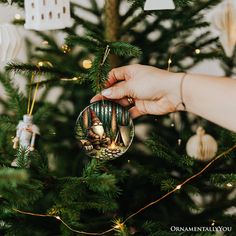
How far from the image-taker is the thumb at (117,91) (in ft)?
2.91

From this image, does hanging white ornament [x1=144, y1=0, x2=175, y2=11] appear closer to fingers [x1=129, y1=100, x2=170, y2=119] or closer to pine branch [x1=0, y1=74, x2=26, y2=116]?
fingers [x1=129, y1=100, x2=170, y2=119]

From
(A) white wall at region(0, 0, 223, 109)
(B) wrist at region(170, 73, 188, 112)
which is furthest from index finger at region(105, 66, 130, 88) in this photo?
(A) white wall at region(0, 0, 223, 109)

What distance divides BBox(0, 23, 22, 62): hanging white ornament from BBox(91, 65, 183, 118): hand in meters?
0.21

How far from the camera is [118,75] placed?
0.91 m

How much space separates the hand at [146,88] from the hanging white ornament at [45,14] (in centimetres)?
18

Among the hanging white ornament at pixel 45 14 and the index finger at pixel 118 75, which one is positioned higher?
the hanging white ornament at pixel 45 14

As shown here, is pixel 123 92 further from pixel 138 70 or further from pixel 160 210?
pixel 160 210

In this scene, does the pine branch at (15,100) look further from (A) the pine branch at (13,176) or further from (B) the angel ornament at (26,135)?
(A) the pine branch at (13,176)

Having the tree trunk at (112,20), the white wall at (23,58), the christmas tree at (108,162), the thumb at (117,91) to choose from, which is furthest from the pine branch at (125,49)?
the white wall at (23,58)

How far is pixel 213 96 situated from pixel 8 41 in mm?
453

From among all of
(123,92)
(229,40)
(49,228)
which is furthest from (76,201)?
(229,40)

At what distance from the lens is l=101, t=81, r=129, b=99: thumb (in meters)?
0.89

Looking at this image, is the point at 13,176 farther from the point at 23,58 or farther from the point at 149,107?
the point at 23,58

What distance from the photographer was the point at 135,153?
3.87 ft
